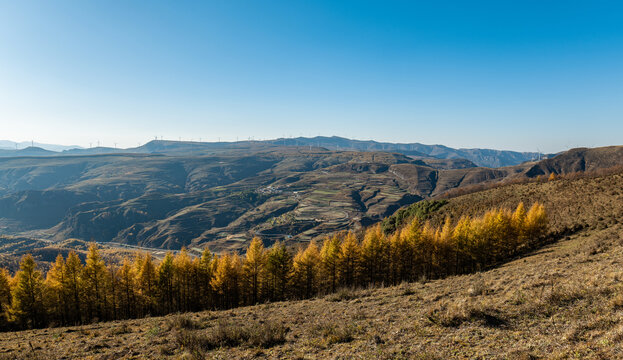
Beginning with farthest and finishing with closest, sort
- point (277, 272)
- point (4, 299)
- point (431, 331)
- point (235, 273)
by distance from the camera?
point (277, 272) < point (235, 273) < point (4, 299) < point (431, 331)

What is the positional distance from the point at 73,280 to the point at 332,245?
48.7 metres

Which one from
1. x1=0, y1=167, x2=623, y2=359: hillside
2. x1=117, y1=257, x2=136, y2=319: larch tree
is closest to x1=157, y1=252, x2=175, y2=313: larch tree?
x1=117, y1=257, x2=136, y2=319: larch tree

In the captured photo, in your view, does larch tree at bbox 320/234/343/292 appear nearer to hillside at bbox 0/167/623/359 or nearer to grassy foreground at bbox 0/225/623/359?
hillside at bbox 0/167/623/359

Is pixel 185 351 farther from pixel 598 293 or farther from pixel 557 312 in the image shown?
pixel 598 293

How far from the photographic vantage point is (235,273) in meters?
55.5

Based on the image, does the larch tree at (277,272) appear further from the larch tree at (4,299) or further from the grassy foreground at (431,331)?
the larch tree at (4,299)

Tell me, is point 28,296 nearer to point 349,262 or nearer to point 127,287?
point 127,287

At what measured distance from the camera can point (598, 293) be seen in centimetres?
1611

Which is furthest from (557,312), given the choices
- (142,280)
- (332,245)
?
(142,280)

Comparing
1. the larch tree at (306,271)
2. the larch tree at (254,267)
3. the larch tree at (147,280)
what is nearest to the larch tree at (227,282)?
the larch tree at (254,267)

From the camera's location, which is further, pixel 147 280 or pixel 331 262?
pixel 331 262

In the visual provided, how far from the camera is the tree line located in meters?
48.0

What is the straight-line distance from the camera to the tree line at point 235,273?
48031 mm

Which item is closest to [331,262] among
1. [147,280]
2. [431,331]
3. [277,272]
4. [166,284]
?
[277,272]
